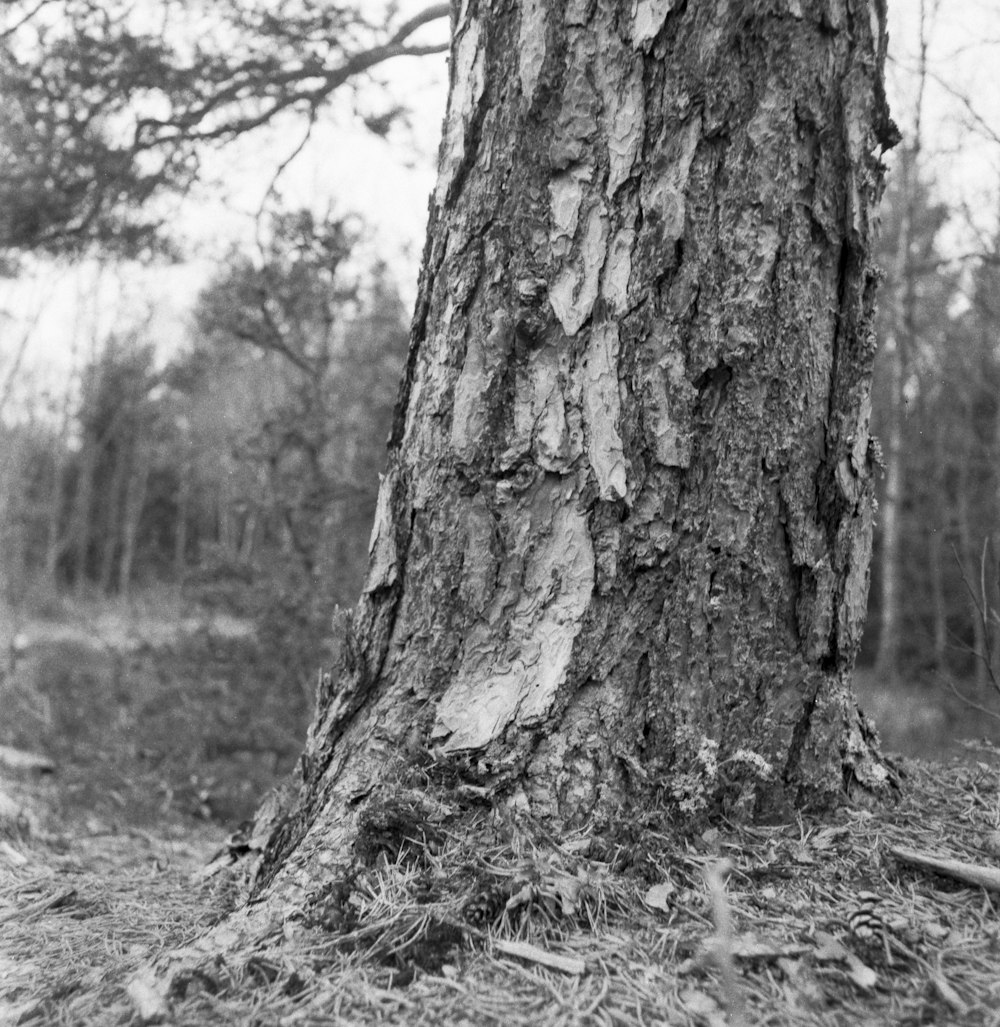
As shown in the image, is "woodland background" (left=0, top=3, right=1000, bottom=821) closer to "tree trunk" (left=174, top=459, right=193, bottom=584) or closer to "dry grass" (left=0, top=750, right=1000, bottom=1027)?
"dry grass" (left=0, top=750, right=1000, bottom=1027)

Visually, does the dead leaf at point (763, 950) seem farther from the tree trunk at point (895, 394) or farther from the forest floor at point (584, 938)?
the tree trunk at point (895, 394)

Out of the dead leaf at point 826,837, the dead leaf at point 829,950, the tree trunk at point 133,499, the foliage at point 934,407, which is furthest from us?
the tree trunk at point 133,499

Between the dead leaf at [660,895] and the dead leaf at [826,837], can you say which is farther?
the dead leaf at [826,837]

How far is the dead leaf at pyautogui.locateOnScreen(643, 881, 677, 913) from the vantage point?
1398mm

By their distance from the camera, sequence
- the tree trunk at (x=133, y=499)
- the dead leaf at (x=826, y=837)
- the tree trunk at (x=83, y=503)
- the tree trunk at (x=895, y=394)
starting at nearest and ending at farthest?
the dead leaf at (x=826, y=837)
the tree trunk at (x=895, y=394)
the tree trunk at (x=83, y=503)
the tree trunk at (x=133, y=499)

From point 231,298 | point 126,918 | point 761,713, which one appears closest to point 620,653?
point 761,713

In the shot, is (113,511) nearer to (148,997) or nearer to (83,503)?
(83,503)

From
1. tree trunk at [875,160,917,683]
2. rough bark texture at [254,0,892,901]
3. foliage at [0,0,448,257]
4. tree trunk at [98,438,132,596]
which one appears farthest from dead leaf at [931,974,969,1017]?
tree trunk at [98,438,132,596]

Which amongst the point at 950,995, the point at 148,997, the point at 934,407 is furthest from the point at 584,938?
the point at 934,407

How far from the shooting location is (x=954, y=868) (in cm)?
145

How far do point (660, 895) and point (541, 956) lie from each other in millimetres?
237

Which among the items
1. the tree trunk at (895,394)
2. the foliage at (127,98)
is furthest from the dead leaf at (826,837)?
the tree trunk at (895,394)

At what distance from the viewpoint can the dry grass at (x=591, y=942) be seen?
119 cm

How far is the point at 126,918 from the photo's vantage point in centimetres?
174
